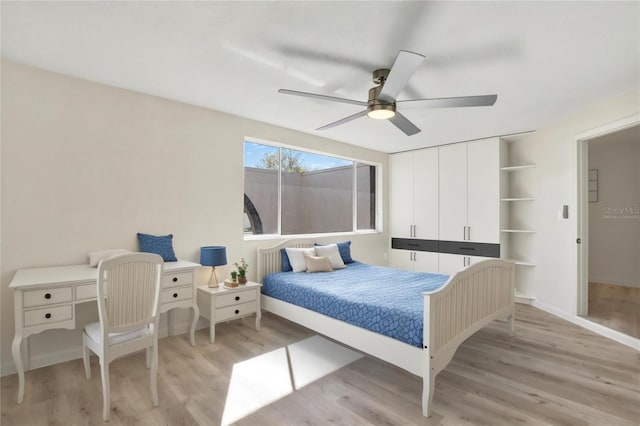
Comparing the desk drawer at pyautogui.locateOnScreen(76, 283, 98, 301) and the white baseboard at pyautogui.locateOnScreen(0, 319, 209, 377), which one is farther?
the white baseboard at pyautogui.locateOnScreen(0, 319, 209, 377)

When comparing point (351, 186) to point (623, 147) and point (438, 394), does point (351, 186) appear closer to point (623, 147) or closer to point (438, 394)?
point (438, 394)

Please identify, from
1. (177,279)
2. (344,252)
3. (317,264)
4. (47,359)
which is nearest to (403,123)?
(317,264)

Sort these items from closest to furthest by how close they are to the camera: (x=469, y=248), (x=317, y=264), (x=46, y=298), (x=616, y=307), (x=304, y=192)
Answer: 1. (x=46, y=298)
2. (x=317, y=264)
3. (x=616, y=307)
4. (x=304, y=192)
5. (x=469, y=248)

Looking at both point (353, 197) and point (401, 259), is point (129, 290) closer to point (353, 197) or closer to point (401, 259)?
point (353, 197)

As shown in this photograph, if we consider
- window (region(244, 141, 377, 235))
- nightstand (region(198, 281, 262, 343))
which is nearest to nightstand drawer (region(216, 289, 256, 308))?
nightstand (region(198, 281, 262, 343))

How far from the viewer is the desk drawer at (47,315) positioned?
2.25m

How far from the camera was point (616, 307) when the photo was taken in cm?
435

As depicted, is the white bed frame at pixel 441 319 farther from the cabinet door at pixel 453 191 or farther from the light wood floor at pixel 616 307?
the cabinet door at pixel 453 191

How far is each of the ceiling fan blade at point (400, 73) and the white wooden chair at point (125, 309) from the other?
202cm

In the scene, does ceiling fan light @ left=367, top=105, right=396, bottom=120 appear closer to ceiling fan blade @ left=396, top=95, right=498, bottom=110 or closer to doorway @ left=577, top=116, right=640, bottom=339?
ceiling fan blade @ left=396, top=95, right=498, bottom=110

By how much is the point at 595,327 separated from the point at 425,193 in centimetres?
292

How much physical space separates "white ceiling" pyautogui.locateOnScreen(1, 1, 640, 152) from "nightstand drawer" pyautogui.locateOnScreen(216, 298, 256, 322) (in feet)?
7.29

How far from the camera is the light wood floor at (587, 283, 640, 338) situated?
12.0 feet

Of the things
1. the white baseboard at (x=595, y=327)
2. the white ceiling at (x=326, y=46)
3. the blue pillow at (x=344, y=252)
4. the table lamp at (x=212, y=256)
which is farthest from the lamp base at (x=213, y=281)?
the white baseboard at (x=595, y=327)
